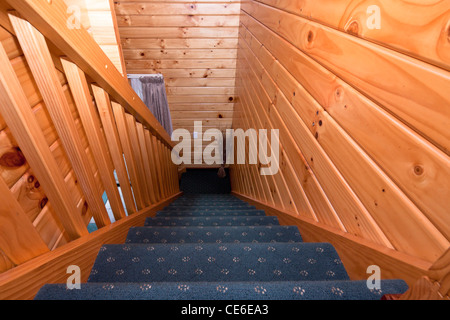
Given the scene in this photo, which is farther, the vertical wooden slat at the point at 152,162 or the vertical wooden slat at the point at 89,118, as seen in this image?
the vertical wooden slat at the point at 152,162

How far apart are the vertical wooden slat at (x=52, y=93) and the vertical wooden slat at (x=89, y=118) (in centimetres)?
10

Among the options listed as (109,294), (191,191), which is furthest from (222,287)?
(191,191)

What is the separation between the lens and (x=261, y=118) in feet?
6.72

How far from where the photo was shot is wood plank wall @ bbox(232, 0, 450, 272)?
20.3 inches

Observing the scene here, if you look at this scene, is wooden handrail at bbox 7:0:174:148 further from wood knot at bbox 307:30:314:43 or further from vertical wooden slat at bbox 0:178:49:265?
wood knot at bbox 307:30:314:43

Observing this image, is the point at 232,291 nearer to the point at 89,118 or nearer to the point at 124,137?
the point at 89,118

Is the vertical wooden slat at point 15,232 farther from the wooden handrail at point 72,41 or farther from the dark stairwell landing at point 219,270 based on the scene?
the wooden handrail at point 72,41

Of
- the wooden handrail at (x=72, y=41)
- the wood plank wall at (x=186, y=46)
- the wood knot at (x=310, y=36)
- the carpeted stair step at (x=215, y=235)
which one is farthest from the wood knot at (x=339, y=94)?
the wood plank wall at (x=186, y=46)

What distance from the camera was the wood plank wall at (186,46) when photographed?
3016 millimetres

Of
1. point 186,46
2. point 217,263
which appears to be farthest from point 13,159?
point 186,46

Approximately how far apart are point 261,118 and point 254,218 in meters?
0.96

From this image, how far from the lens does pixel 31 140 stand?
0.67 metres

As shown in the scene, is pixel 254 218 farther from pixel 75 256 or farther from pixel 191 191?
pixel 191 191

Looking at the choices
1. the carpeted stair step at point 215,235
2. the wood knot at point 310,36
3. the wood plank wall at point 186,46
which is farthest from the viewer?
the wood plank wall at point 186,46
